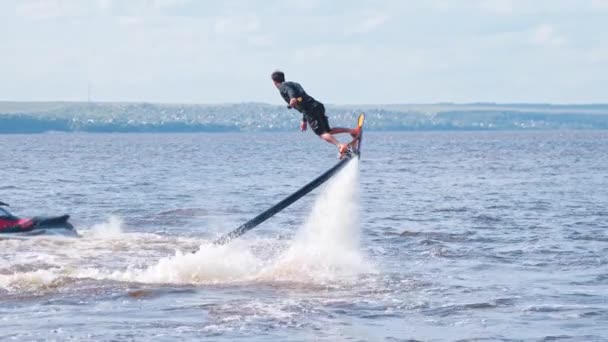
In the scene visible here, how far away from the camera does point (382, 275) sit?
84.5 feet

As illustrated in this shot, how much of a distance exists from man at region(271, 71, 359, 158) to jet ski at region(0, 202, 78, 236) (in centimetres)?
1226

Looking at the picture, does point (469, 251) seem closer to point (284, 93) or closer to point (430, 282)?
point (430, 282)

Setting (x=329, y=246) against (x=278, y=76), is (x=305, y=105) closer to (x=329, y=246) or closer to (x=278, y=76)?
(x=278, y=76)

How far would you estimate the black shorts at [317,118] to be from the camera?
22625mm

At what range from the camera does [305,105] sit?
22.4 m

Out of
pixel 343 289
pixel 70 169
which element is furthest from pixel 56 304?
pixel 70 169

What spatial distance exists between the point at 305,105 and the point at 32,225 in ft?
42.6

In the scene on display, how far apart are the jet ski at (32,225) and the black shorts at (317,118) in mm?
12184

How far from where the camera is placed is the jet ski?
32375 mm

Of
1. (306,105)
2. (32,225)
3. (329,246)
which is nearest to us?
(306,105)

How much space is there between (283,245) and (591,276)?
982 cm

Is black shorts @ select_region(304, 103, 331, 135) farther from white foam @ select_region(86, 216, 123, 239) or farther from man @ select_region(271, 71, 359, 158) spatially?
white foam @ select_region(86, 216, 123, 239)

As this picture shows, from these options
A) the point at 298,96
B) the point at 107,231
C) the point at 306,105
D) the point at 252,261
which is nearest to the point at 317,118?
the point at 306,105

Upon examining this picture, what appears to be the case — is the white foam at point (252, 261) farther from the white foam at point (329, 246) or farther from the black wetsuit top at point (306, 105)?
the black wetsuit top at point (306, 105)
